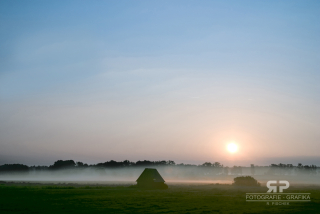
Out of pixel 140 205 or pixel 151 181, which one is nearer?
pixel 140 205

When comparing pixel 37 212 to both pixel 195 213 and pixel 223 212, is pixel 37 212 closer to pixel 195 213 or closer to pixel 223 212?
pixel 195 213

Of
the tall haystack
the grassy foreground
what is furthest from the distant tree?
the grassy foreground

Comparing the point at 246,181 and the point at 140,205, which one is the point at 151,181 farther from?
the point at 140,205

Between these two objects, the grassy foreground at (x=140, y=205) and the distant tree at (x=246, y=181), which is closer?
the grassy foreground at (x=140, y=205)

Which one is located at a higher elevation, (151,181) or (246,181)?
(151,181)

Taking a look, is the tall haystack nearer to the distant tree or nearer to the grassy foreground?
the grassy foreground

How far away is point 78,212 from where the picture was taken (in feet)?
93.9

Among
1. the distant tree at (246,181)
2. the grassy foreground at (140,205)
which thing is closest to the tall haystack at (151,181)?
the grassy foreground at (140,205)

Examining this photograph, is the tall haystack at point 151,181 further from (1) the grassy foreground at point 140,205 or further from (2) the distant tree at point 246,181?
(2) the distant tree at point 246,181

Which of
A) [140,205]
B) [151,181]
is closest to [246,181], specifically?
[151,181]

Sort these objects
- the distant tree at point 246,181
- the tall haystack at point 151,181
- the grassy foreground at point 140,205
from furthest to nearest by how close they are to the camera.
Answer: the distant tree at point 246,181, the tall haystack at point 151,181, the grassy foreground at point 140,205

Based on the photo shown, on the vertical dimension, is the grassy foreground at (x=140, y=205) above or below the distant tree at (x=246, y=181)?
above

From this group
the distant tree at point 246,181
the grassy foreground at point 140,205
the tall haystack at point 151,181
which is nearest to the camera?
the grassy foreground at point 140,205

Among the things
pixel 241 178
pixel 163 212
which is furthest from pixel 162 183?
pixel 163 212
